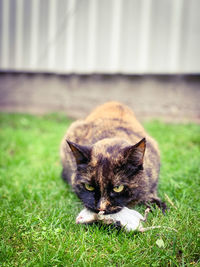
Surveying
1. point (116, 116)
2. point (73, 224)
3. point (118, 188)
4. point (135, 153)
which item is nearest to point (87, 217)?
point (73, 224)

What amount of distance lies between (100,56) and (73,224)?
4.14m

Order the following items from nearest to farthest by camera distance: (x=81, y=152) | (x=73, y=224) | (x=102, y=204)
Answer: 1. (x=102, y=204)
2. (x=81, y=152)
3. (x=73, y=224)

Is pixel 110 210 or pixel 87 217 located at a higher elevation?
pixel 110 210

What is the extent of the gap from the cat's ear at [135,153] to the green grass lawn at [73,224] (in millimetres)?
510

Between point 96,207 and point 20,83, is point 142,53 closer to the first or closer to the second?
point 20,83

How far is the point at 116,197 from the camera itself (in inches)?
78.6

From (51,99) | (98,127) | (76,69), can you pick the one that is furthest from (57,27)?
(98,127)

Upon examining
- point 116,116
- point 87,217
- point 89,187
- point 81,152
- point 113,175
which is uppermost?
point 116,116

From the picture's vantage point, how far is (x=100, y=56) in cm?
554

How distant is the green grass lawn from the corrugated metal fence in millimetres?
2142

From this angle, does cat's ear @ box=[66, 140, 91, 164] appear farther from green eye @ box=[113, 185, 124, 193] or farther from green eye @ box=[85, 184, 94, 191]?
green eye @ box=[113, 185, 124, 193]

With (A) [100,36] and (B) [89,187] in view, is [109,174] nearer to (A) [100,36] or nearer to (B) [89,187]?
(B) [89,187]

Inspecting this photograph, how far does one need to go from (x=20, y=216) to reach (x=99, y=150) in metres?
0.94

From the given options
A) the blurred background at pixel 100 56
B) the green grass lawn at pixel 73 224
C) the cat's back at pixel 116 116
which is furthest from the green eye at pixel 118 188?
the blurred background at pixel 100 56
